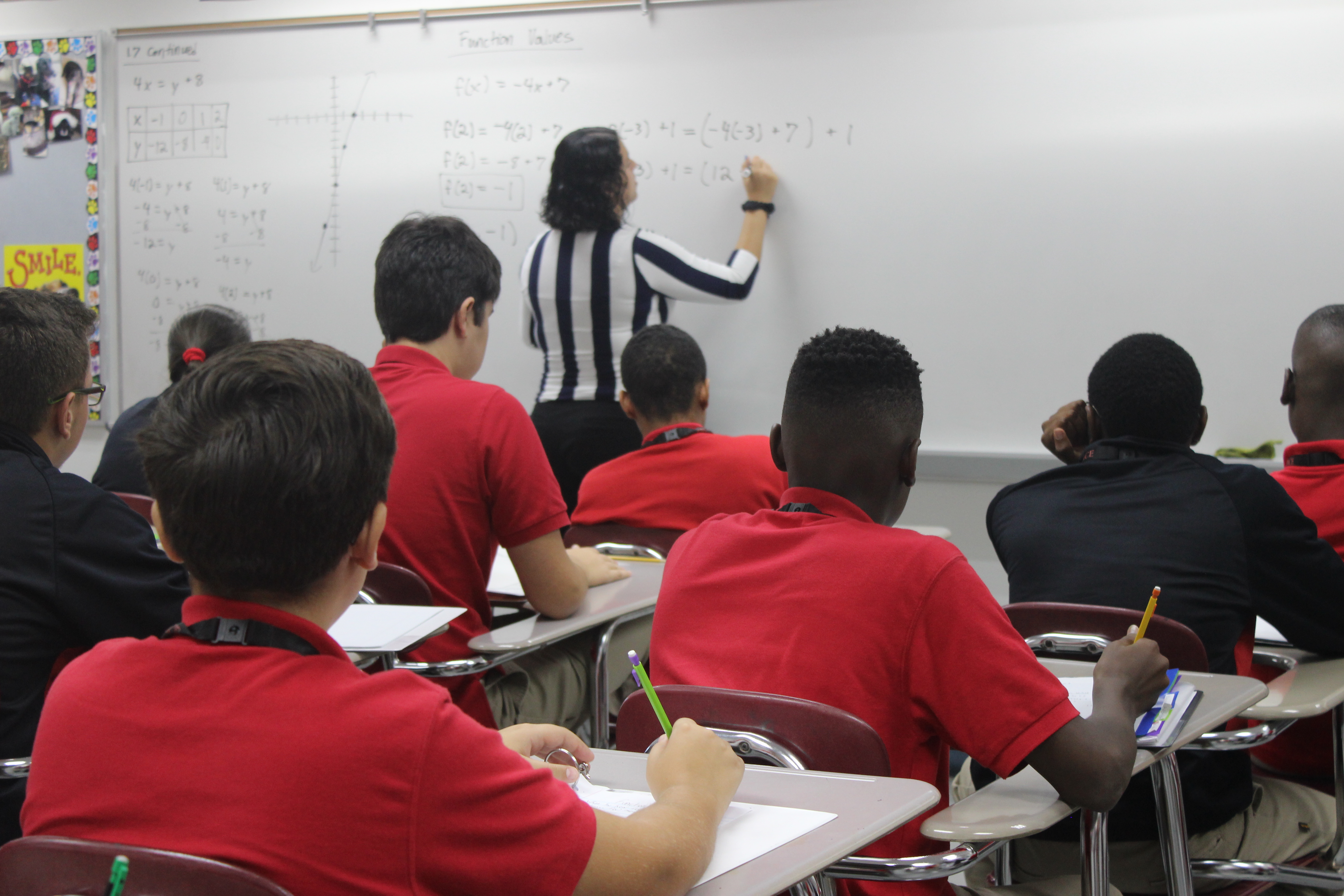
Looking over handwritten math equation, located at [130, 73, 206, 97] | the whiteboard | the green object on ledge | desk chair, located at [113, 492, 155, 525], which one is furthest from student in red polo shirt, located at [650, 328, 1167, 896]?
handwritten math equation, located at [130, 73, 206, 97]

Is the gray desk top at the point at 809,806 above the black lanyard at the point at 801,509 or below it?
below

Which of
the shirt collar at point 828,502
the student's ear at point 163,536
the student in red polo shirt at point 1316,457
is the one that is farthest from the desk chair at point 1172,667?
the student's ear at point 163,536

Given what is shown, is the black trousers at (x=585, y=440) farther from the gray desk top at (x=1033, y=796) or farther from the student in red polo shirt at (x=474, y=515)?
the gray desk top at (x=1033, y=796)

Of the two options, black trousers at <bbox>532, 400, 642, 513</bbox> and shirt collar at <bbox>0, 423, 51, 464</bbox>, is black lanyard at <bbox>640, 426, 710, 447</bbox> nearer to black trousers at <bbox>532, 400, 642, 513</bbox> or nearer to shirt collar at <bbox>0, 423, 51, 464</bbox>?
black trousers at <bbox>532, 400, 642, 513</bbox>

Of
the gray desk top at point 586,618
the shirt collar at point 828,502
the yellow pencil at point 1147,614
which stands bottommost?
the gray desk top at point 586,618

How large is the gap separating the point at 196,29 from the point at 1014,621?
13.9 ft

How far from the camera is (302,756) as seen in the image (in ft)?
2.64

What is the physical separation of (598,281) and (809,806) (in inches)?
111

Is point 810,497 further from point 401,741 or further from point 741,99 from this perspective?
point 741,99

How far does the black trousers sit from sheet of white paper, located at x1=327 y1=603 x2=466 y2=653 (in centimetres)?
171

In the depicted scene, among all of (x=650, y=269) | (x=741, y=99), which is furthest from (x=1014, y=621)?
(x=741, y=99)

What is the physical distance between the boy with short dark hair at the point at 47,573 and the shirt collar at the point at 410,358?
29.9 inches

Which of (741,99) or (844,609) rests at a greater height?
(741,99)

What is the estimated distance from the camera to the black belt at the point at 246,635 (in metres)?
0.87
